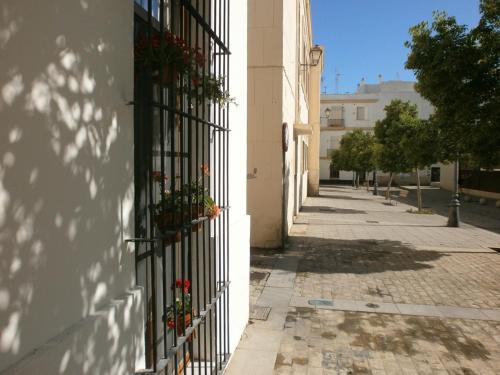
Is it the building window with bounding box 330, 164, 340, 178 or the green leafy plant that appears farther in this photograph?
the building window with bounding box 330, 164, 340, 178

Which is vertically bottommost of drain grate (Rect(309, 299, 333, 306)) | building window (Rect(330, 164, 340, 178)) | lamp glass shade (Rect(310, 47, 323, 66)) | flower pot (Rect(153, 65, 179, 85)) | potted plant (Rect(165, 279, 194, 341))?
drain grate (Rect(309, 299, 333, 306))

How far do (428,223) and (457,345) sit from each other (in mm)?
11667

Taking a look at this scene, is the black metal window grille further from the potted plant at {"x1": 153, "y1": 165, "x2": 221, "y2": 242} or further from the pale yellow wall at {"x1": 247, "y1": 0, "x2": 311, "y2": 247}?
the pale yellow wall at {"x1": 247, "y1": 0, "x2": 311, "y2": 247}

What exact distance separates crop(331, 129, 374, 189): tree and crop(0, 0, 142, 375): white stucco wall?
97.7ft

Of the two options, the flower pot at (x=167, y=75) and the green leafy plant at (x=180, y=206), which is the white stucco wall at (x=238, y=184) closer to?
the green leafy plant at (x=180, y=206)

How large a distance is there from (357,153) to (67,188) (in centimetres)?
3325

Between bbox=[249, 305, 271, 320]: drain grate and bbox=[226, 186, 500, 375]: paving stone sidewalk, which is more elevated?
bbox=[249, 305, 271, 320]: drain grate

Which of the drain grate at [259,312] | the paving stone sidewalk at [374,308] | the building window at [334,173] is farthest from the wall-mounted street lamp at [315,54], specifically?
the building window at [334,173]

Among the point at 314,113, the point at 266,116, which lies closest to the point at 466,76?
the point at 266,116

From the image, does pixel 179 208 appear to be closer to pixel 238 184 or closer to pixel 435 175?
pixel 238 184

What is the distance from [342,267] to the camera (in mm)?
8266

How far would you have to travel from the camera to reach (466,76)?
8.79m

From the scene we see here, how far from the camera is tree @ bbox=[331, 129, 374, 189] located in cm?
3206

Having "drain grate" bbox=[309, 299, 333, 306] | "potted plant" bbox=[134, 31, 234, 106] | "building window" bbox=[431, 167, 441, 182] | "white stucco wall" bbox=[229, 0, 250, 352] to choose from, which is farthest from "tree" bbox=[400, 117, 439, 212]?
"building window" bbox=[431, 167, 441, 182]
